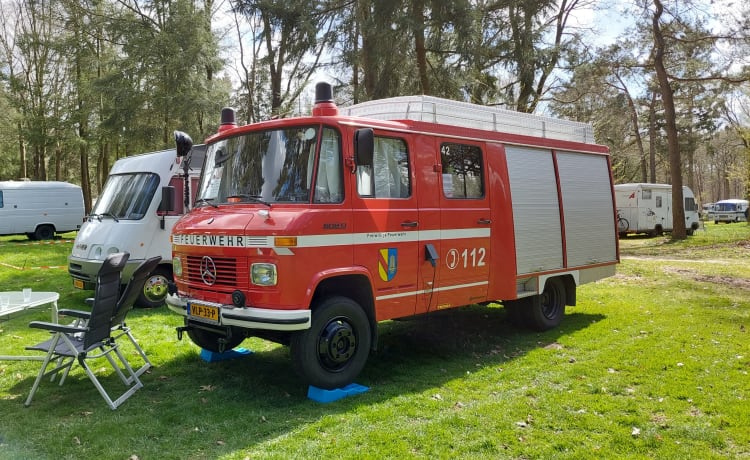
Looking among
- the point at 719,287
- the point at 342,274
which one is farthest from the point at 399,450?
the point at 719,287

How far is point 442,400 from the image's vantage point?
537 cm

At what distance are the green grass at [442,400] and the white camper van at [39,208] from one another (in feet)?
52.1

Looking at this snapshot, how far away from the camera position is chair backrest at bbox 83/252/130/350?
5219 millimetres

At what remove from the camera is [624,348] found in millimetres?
7078

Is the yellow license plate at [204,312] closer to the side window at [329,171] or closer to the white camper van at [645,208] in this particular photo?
the side window at [329,171]

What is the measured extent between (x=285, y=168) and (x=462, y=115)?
2.64m

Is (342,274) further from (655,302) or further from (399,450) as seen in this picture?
(655,302)

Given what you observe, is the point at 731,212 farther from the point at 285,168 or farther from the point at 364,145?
the point at 285,168

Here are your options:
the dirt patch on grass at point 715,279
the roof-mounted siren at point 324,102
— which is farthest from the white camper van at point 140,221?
the dirt patch on grass at point 715,279

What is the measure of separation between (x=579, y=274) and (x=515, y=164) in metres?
2.28

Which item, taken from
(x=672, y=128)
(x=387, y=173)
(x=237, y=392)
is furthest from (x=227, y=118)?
(x=672, y=128)

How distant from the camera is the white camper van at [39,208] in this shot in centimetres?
A: 2172

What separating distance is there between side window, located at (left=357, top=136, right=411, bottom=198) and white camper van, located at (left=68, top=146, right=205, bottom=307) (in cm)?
460

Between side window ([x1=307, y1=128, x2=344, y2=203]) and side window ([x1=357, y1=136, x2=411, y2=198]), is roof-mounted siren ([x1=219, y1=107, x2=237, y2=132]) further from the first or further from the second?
side window ([x1=357, y1=136, x2=411, y2=198])
